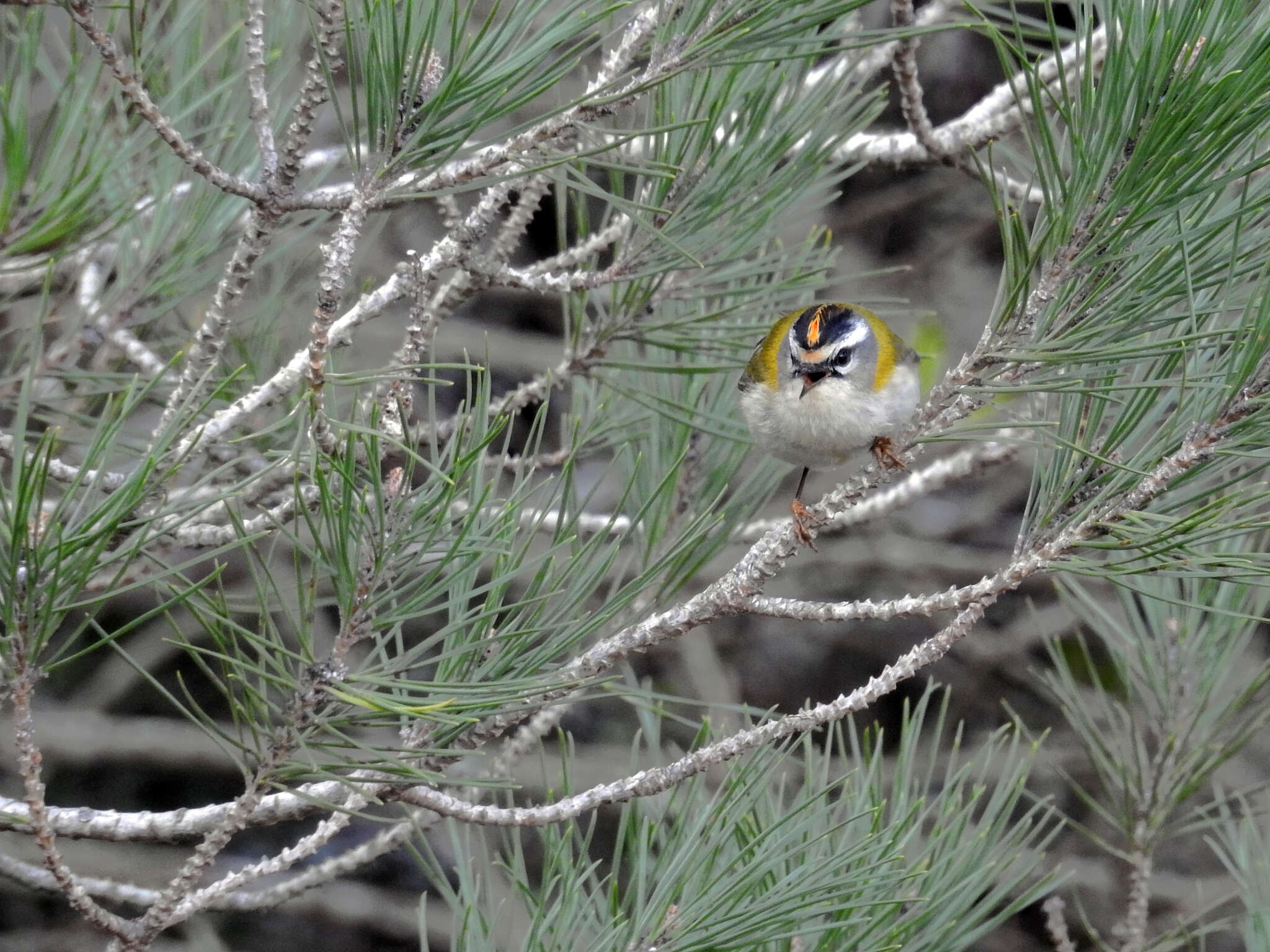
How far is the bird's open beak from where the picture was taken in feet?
5.77

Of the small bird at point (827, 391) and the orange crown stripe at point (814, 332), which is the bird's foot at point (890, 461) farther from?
the orange crown stripe at point (814, 332)

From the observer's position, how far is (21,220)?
4.60 ft

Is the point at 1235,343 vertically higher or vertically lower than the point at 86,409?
higher

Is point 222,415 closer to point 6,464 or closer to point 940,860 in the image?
point 940,860

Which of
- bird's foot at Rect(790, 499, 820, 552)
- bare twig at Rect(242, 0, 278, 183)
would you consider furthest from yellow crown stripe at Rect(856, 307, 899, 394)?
bare twig at Rect(242, 0, 278, 183)

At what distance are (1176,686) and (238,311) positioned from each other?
1353mm

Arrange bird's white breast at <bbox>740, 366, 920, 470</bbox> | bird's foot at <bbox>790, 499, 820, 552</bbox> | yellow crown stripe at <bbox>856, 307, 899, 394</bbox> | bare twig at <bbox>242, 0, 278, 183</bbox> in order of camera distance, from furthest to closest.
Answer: yellow crown stripe at <bbox>856, 307, 899, 394</bbox> < bird's white breast at <bbox>740, 366, 920, 470</bbox> < bird's foot at <bbox>790, 499, 820, 552</bbox> < bare twig at <bbox>242, 0, 278, 183</bbox>

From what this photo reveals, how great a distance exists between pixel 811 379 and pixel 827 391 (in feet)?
0.24

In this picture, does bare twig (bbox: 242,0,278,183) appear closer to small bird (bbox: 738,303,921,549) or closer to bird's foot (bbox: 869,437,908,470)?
bird's foot (bbox: 869,437,908,470)

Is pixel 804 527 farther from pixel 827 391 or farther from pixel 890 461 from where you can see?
pixel 827 391

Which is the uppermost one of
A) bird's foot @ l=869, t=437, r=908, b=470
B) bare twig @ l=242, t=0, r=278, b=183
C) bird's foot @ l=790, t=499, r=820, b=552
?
bare twig @ l=242, t=0, r=278, b=183

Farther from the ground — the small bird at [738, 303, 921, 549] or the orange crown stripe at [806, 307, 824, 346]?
the orange crown stripe at [806, 307, 824, 346]

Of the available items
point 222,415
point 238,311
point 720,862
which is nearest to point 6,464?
point 238,311

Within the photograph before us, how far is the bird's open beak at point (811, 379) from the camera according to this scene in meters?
1.76
